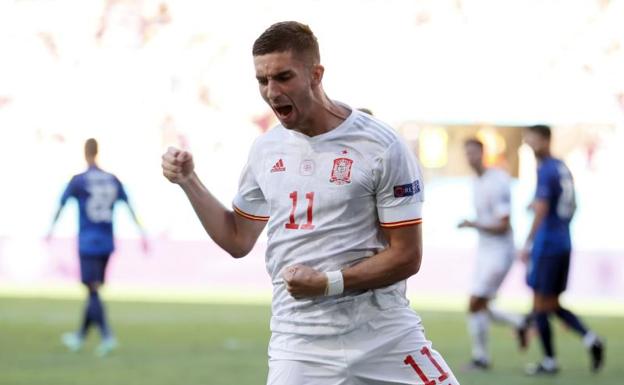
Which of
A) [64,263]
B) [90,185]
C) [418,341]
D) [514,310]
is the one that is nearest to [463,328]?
[514,310]

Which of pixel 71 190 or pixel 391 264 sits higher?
pixel 391 264

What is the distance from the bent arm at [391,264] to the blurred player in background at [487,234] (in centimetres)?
810

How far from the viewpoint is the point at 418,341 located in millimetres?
5332

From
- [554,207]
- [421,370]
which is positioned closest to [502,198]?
[554,207]

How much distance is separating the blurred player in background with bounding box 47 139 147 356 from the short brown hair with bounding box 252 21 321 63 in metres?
10.0

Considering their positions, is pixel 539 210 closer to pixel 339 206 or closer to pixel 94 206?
pixel 94 206

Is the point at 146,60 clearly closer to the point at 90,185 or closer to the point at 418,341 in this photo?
the point at 90,185

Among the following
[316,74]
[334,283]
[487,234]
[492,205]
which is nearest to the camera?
[334,283]

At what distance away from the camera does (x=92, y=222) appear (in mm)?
15133

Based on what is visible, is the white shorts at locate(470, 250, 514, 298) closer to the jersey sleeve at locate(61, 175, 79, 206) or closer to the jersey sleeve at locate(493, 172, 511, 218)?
the jersey sleeve at locate(493, 172, 511, 218)

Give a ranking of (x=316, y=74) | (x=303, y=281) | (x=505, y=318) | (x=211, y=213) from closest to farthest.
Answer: (x=303, y=281), (x=316, y=74), (x=211, y=213), (x=505, y=318)

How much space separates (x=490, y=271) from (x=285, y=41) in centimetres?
893

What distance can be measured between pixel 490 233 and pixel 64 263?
1450cm

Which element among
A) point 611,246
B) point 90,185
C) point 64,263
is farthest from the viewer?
point 611,246
